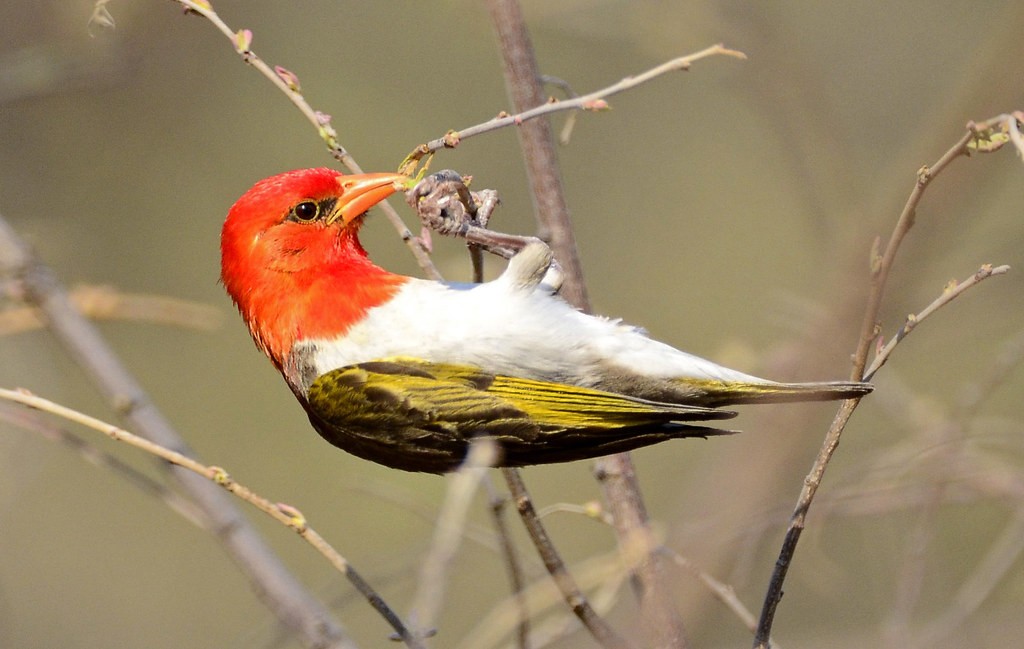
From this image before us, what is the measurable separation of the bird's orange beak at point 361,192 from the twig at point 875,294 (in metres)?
1.28

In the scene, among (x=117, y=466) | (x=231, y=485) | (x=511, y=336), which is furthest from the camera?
(x=511, y=336)

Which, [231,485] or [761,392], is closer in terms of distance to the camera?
[231,485]

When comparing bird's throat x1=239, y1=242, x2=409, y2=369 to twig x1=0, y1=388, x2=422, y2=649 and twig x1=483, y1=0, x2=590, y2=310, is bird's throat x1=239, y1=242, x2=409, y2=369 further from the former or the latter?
twig x1=0, y1=388, x2=422, y2=649

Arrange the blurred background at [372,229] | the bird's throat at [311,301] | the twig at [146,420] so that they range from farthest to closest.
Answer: the blurred background at [372,229] → the bird's throat at [311,301] → the twig at [146,420]

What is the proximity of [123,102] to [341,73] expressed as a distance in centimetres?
180

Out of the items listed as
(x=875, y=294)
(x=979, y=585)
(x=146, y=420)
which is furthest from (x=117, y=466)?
(x=979, y=585)

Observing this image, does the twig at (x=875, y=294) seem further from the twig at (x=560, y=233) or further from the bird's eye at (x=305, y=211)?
the bird's eye at (x=305, y=211)

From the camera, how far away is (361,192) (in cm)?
337

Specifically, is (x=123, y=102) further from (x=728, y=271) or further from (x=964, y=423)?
(x=964, y=423)

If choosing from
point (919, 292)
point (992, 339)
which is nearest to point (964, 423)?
point (919, 292)

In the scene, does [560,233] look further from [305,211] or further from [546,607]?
[546,607]

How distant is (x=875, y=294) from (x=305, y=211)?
5.60 ft

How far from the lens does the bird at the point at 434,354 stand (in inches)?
119

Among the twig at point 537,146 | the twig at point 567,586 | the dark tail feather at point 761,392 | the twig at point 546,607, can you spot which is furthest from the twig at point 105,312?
the dark tail feather at point 761,392
